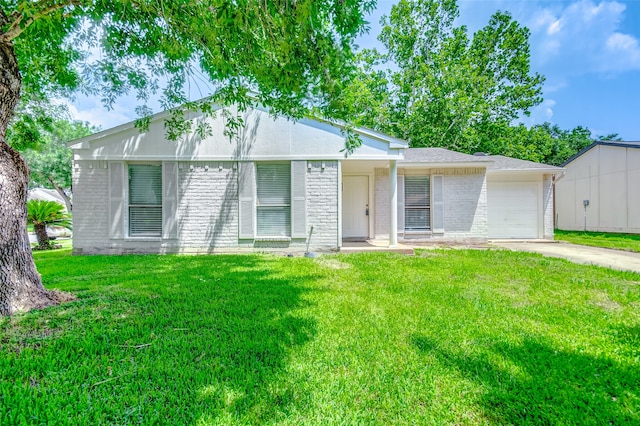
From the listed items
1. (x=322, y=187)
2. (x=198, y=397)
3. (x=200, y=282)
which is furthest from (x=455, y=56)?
(x=198, y=397)

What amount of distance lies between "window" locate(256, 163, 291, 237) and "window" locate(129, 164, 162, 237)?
2.68 meters

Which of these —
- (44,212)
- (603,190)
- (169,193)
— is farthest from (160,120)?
(603,190)

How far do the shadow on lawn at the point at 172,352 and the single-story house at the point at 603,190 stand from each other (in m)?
13.0

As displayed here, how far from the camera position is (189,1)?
363cm

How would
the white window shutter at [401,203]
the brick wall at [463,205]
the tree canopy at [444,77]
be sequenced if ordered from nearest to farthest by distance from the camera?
1. the brick wall at [463,205]
2. the white window shutter at [401,203]
3. the tree canopy at [444,77]

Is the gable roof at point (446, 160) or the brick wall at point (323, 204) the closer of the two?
the brick wall at point (323, 204)

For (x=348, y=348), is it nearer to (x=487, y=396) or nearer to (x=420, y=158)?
(x=487, y=396)

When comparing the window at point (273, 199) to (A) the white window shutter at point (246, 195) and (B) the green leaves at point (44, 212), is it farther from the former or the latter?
(B) the green leaves at point (44, 212)

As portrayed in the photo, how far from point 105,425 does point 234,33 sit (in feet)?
13.0

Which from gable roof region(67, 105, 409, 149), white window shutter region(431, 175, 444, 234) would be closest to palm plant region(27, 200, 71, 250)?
gable roof region(67, 105, 409, 149)

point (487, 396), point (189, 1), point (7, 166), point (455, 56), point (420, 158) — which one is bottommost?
point (487, 396)

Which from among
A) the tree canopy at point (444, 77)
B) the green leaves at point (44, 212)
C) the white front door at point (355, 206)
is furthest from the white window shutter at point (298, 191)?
the tree canopy at point (444, 77)

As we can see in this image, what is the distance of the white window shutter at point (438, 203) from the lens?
9289mm

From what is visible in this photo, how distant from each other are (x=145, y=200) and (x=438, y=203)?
345 inches
